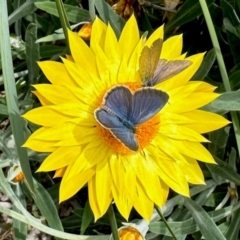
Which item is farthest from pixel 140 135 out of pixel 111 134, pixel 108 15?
pixel 108 15

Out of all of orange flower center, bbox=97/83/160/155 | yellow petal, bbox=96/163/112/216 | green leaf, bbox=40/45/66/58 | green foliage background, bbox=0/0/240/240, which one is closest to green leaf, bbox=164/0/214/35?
green foliage background, bbox=0/0/240/240

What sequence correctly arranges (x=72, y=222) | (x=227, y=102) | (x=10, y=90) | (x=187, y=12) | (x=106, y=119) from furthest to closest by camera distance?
(x=72, y=222), (x=187, y=12), (x=227, y=102), (x=10, y=90), (x=106, y=119)

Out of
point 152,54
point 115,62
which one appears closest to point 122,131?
point 152,54

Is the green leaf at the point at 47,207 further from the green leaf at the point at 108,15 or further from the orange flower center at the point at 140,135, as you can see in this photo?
the green leaf at the point at 108,15

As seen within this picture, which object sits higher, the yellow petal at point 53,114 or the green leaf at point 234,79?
the yellow petal at point 53,114

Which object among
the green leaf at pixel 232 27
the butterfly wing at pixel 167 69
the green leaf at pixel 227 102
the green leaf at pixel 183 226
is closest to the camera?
the butterfly wing at pixel 167 69

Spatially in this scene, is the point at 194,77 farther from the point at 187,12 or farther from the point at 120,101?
the point at 120,101

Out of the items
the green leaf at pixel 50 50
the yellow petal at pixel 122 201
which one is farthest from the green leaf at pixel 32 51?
the yellow petal at pixel 122 201
